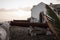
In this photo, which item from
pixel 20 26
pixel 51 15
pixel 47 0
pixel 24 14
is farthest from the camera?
pixel 24 14

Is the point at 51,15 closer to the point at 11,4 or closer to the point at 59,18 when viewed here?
the point at 59,18

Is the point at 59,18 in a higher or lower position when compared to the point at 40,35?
higher

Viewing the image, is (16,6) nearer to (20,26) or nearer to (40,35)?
(20,26)

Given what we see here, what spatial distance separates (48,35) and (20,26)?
0.57 meters

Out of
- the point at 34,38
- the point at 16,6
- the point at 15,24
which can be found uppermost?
the point at 16,6

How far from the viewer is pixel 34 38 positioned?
Result: 2.93 metres

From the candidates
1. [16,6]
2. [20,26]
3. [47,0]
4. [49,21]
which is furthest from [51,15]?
[16,6]

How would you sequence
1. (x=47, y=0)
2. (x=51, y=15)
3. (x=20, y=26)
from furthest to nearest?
(x=47, y=0) < (x=20, y=26) < (x=51, y=15)

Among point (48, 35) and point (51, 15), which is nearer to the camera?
point (51, 15)

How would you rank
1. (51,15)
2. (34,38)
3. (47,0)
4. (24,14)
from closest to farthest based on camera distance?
(51,15)
(34,38)
(47,0)
(24,14)

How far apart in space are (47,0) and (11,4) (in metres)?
1.08

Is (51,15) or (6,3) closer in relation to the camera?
(51,15)

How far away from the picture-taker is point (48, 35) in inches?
117

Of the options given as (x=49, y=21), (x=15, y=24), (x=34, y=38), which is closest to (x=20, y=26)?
(x=15, y=24)
